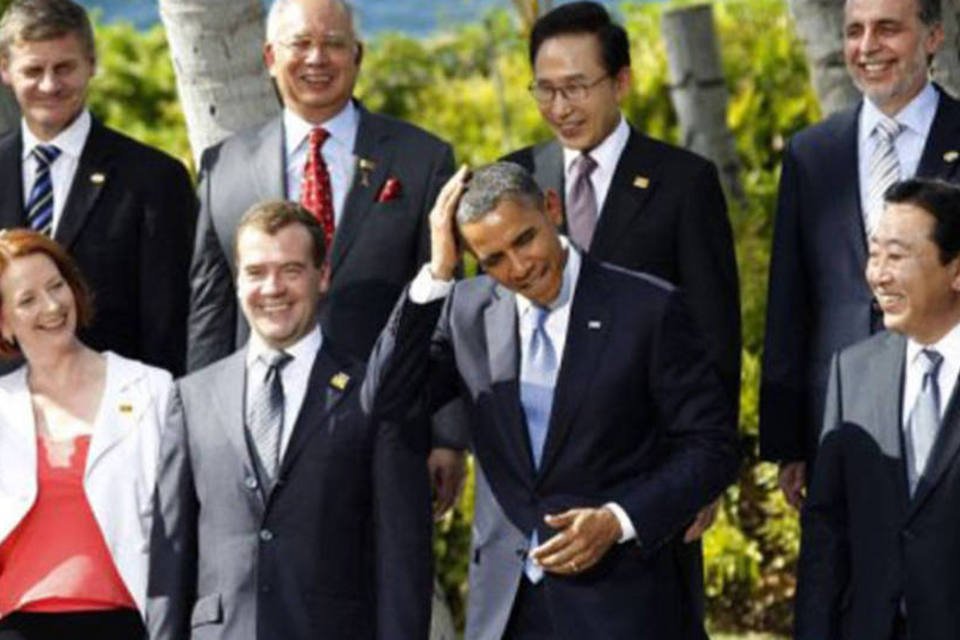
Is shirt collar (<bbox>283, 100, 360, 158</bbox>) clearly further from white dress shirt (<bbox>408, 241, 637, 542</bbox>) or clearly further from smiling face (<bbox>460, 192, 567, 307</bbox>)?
smiling face (<bbox>460, 192, 567, 307</bbox>)

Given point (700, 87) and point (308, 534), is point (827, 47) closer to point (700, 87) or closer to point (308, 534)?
point (700, 87)

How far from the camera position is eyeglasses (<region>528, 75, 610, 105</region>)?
8.58 meters

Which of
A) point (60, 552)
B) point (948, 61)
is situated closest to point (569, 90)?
point (948, 61)

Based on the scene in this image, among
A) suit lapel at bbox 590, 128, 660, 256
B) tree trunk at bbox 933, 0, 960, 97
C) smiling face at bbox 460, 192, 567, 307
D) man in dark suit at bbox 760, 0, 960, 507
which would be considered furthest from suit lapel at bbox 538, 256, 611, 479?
tree trunk at bbox 933, 0, 960, 97

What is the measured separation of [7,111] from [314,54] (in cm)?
181

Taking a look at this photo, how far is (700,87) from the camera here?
13.4 meters

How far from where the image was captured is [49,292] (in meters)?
8.16

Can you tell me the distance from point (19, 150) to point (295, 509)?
1771 mm

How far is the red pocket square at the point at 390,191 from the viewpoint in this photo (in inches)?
334

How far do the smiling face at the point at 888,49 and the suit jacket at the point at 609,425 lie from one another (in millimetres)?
1039

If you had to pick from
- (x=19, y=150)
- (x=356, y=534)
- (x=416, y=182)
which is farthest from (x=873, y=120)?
(x=19, y=150)

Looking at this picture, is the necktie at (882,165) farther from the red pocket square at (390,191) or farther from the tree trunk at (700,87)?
the tree trunk at (700,87)

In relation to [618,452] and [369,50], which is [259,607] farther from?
[369,50]

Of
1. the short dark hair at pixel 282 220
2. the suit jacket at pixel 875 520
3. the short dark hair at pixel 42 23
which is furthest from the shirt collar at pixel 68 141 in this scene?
the suit jacket at pixel 875 520
